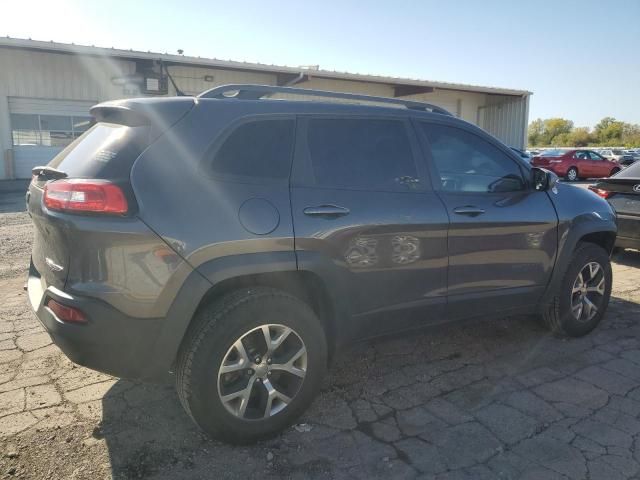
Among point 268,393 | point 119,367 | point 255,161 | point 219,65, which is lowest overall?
point 268,393

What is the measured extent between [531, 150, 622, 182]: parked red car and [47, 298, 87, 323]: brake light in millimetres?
23537

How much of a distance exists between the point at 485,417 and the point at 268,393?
1.31 meters

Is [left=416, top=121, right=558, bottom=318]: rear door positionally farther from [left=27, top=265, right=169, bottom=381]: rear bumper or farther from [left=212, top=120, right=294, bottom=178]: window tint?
[left=27, top=265, right=169, bottom=381]: rear bumper

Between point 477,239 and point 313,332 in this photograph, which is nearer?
point 313,332

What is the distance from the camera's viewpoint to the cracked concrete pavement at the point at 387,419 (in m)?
2.56

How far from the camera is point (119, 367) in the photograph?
2.48 meters

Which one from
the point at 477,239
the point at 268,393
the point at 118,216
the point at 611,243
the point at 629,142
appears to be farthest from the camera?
the point at 629,142

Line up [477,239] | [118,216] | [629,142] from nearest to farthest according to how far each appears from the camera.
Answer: [118,216] < [477,239] < [629,142]

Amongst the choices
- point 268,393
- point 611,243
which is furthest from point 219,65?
point 268,393

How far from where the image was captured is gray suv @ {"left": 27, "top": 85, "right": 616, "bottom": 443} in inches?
95.1

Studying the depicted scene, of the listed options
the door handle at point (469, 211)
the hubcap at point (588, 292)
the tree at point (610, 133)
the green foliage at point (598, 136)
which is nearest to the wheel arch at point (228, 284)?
the door handle at point (469, 211)

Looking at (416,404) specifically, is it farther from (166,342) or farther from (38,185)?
(38,185)

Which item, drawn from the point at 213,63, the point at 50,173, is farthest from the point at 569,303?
the point at 213,63

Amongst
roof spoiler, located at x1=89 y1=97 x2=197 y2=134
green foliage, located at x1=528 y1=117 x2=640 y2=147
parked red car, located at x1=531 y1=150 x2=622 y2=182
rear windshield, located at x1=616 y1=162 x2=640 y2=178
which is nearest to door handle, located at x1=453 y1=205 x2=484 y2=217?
roof spoiler, located at x1=89 y1=97 x2=197 y2=134
